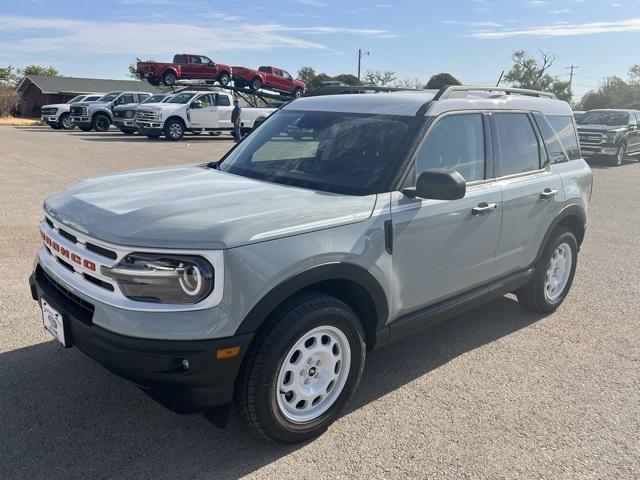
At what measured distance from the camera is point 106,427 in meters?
3.11

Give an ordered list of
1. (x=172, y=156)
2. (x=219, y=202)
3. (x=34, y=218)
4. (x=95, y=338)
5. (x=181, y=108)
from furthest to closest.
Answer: (x=181, y=108) < (x=172, y=156) < (x=34, y=218) < (x=219, y=202) < (x=95, y=338)

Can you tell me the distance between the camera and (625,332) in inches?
185

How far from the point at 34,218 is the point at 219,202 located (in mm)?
6019

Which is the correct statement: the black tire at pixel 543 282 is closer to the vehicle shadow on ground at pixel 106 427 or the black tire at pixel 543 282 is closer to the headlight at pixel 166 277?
the vehicle shadow on ground at pixel 106 427

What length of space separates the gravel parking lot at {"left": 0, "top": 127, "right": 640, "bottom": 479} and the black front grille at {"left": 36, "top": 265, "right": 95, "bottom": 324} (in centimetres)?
72

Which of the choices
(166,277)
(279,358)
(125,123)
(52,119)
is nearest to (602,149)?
(279,358)

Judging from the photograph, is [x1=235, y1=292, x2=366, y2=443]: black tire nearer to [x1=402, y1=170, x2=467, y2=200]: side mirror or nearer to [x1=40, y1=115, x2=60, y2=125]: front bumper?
[x1=402, y1=170, x2=467, y2=200]: side mirror

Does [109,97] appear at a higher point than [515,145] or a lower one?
higher

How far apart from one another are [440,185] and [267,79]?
3088 cm

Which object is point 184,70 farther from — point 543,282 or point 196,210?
point 196,210

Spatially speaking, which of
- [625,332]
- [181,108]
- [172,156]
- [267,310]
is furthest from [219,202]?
[181,108]

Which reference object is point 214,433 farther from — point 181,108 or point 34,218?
point 181,108

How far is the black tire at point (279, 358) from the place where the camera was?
2723 mm

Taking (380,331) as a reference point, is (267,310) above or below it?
above
